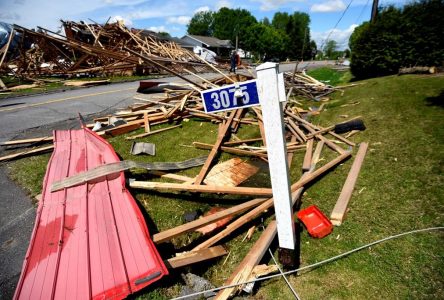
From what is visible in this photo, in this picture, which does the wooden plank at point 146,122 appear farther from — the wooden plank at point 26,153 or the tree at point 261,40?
the tree at point 261,40

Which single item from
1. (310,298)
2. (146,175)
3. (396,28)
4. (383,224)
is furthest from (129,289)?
(396,28)

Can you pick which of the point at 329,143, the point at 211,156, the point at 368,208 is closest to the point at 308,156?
the point at 329,143

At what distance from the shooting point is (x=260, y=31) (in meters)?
72.9

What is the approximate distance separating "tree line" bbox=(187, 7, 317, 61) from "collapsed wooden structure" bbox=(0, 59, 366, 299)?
60.2 meters

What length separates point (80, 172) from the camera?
14.3ft

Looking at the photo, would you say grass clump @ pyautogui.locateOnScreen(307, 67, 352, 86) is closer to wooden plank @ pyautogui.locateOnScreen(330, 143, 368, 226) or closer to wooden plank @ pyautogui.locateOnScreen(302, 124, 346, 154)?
wooden plank @ pyautogui.locateOnScreen(302, 124, 346, 154)

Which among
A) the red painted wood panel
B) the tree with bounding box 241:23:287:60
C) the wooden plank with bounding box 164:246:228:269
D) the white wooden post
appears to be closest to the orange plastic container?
the white wooden post

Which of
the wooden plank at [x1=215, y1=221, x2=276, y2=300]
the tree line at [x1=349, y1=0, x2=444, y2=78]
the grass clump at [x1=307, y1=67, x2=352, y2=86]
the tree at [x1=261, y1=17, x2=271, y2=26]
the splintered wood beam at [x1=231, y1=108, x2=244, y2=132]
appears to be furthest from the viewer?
the tree at [x1=261, y1=17, x2=271, y2=26]

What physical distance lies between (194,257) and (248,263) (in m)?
0.63

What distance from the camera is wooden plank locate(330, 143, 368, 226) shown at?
375 cm

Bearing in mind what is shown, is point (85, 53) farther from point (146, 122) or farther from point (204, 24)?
point (204, 24)

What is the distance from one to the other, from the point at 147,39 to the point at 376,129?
76.2 ft

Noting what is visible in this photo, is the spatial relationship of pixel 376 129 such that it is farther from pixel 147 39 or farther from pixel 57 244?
pixel 147 39

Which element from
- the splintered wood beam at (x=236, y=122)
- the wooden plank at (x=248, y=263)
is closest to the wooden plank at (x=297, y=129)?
the splintered wood beam at (x=236, y=122)
